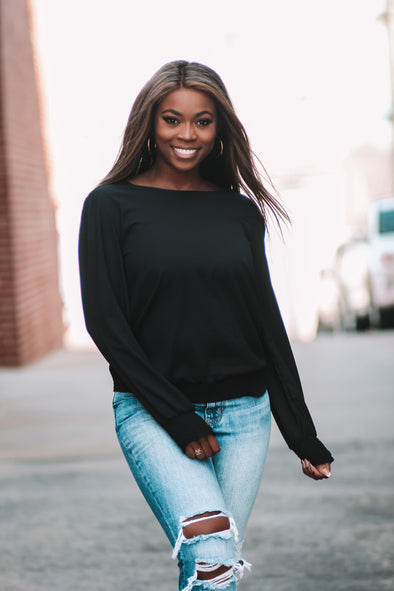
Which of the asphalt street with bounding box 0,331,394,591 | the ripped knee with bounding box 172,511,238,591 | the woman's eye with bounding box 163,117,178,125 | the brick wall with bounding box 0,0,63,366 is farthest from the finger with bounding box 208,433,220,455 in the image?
the brick wall with bounding box 0,0,63,366

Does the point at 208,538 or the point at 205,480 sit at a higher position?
the point at 205,480

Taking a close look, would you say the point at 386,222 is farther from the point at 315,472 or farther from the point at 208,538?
the point at 208,538

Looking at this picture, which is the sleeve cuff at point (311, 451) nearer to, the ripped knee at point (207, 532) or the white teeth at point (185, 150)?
the ripped knee at point (207, 532)

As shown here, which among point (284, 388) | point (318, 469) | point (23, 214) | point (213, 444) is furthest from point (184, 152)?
point (23, 214)

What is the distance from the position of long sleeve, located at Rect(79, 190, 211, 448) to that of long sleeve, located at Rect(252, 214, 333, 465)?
0.35m

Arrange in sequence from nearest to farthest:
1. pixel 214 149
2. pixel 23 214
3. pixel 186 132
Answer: pixel 186 132 → pixel 214 149 → pixel 23 214

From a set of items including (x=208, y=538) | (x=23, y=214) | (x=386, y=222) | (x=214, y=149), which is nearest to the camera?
(x=208, y=538)

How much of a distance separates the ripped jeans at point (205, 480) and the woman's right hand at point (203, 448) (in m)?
0.02

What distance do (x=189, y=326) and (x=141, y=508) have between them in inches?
118

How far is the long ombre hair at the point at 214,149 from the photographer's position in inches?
110

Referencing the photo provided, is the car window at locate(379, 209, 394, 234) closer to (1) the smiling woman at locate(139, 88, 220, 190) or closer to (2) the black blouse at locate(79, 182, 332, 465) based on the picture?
(1) the smiling woman at locate(139, 88, 220, 190)

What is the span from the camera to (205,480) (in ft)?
8.41

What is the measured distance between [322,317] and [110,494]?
1418 cm

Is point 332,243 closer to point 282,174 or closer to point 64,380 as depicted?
point 282,174
